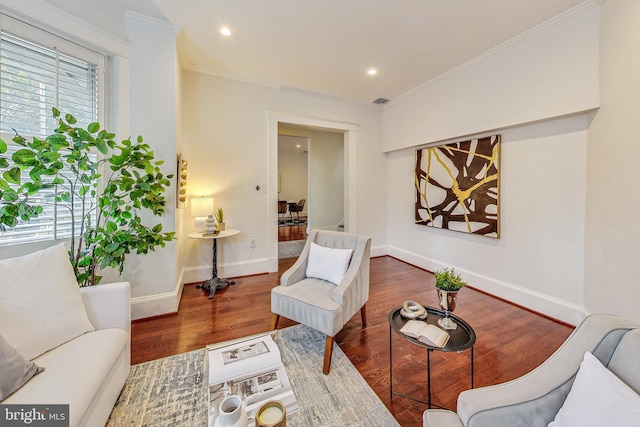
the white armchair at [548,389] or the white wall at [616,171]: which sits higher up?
the white wall at [616,171]

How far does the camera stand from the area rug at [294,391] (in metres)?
1.40

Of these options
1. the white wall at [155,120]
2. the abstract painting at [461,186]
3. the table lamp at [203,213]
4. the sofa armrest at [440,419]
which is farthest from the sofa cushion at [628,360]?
the table lamp at [203,213]

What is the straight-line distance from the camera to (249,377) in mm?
1142

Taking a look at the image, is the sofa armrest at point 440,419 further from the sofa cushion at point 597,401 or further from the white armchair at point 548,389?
the sofa cushion at point 597,401

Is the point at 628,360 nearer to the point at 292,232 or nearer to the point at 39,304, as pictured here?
the point at 39,304

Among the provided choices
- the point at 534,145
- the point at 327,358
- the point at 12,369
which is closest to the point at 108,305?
the point at 12,369

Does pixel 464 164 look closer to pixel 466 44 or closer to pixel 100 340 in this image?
pixel 466 44

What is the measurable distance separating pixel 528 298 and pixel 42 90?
198 inches

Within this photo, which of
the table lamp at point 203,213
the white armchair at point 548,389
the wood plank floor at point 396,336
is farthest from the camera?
the table lamp at point 203,213

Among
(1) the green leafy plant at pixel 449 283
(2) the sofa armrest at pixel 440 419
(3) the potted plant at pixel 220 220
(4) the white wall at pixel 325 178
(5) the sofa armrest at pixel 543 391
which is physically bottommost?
(2) the sofa armrest at pixel 440 419

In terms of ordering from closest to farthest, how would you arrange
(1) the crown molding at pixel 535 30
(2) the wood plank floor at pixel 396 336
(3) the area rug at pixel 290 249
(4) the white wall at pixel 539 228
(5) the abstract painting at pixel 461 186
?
1. (2) the wood plank floor at pixel 396 336
2. (1) the crown molding at pixel 535 30
3. (4) the white wall at pixel 539 228
4. (5) the abstract painting at pixel 461 186
5. (3) the area rug at pixel 290 249

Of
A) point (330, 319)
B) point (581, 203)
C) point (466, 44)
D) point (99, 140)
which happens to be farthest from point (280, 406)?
point (466, 44)

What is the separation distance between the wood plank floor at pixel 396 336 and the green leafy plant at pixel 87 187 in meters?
0.82

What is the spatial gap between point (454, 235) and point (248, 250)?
10.2ft
